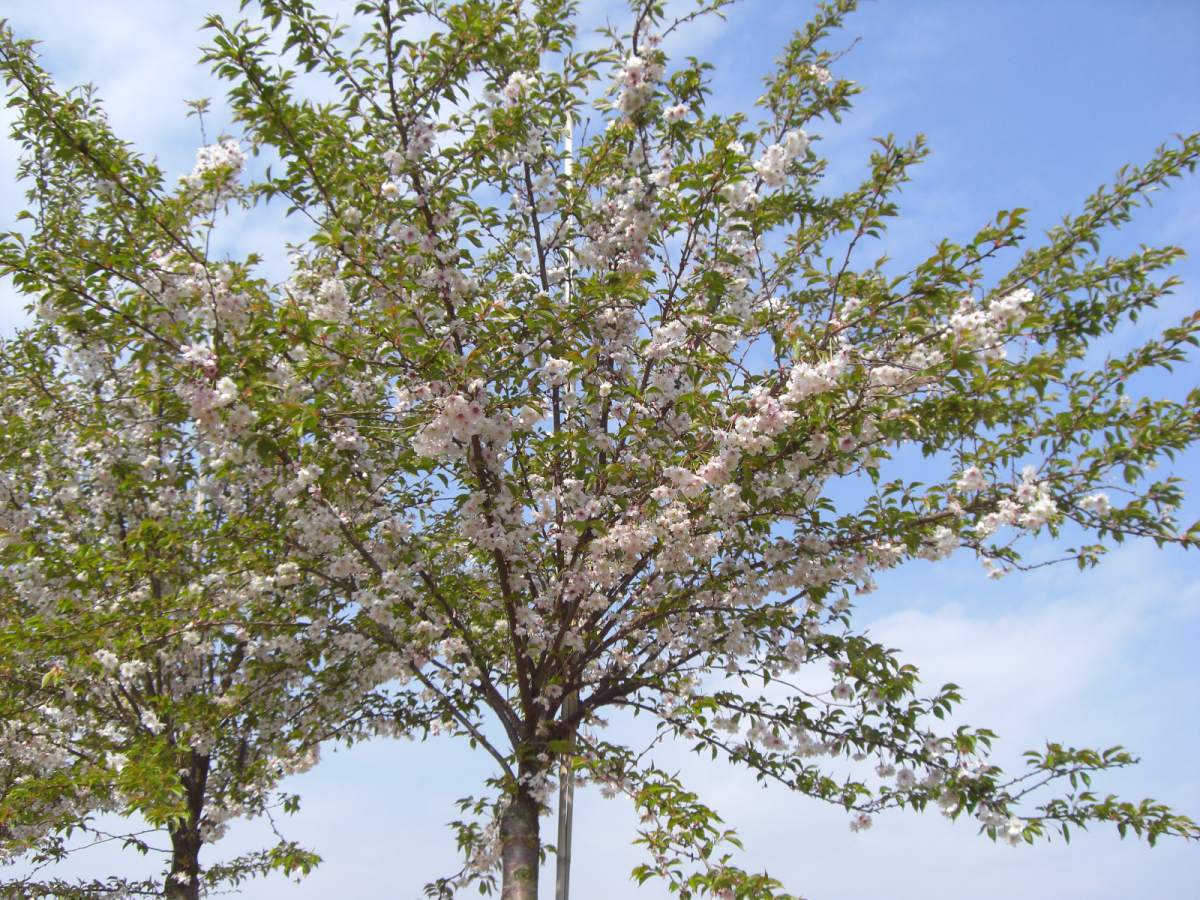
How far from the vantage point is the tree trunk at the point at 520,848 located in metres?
5.88

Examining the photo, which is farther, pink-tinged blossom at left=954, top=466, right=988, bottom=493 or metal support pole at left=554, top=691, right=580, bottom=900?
metal support pole at left=554, top=691, right=580, bottom=900

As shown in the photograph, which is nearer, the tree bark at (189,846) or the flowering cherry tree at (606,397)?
the flowering cherry tree at (606,397)

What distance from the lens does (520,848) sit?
6031 mm

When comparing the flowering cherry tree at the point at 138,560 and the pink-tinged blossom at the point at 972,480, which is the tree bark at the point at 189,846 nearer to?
the flowering cherry tree at the point at 138,560

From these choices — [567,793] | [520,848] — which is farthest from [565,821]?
[520,848]

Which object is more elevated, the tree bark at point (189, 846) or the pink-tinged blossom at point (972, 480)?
the pink-tinged blossom at point (972, 480)

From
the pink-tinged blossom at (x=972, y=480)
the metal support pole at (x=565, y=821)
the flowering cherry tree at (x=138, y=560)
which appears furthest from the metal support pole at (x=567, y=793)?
the pink-tinged blossom at (x=972, y=480)

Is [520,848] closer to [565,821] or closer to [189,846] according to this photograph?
[565,821]

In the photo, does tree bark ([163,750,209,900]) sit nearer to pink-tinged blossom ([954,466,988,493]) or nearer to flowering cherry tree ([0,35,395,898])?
flowering cherry tree ([0,35,395,898])

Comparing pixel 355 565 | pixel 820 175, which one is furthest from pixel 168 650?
pixel 820 175

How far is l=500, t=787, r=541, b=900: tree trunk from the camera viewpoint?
5875 mm

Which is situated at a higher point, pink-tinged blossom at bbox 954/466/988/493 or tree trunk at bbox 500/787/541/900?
pink-tinged blossom at bbox 954/466/988/493

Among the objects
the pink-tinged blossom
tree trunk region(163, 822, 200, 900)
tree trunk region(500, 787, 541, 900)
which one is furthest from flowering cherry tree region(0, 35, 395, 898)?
the pink-tinged blossom

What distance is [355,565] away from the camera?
6176 mm
